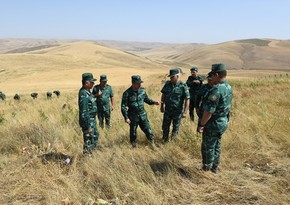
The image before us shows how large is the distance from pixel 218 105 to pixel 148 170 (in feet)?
4.59

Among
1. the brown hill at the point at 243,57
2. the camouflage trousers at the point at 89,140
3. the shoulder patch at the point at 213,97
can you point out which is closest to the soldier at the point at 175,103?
the camouflage trousers at the point at 89,140

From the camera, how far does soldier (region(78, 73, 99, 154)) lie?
19.4 feet

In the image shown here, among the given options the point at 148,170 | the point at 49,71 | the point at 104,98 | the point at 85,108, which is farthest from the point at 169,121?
the point at 49,71

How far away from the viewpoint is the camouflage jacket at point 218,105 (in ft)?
14.8

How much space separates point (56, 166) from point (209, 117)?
268 centimetres

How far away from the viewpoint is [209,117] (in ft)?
14.9

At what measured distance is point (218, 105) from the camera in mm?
4684

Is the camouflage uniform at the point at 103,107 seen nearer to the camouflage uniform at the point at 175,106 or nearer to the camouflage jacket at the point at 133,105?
the camouflage jacket at the point at 133,105

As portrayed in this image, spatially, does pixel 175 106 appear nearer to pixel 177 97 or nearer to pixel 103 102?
pixel 177 97

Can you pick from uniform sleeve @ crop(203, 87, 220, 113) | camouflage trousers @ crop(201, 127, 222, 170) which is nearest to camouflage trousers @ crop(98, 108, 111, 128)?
camouflage trousers @ crop(201, 127, 222, 170)

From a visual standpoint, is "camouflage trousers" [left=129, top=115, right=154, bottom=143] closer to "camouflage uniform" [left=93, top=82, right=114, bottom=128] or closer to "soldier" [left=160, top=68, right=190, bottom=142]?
"soldier" [left=160, top=68, right=190, bottom=142]

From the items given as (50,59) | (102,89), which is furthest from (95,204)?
(50,59)

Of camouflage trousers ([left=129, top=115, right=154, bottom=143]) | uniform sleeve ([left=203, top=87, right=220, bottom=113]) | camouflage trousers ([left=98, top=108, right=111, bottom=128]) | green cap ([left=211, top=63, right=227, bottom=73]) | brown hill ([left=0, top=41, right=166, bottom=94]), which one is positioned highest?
green cap ([left=211, top=63, right=227, bottom=73])

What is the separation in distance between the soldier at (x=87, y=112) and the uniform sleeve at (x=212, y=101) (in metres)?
2.35
